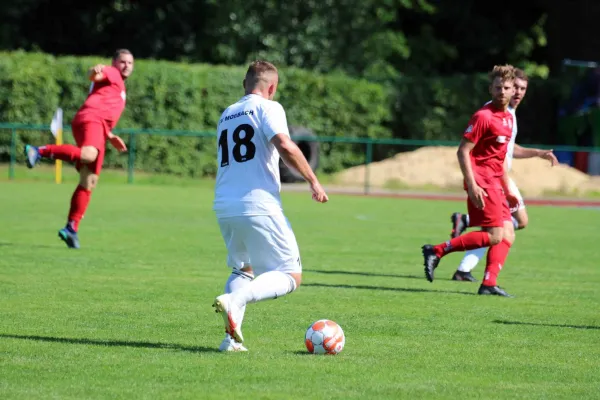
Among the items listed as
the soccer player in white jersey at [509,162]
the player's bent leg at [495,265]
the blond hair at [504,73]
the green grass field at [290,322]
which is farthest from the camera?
the soccer player in white jersey at [509,162]

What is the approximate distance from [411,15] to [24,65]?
18.4m

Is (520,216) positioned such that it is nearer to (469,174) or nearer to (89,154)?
(469,174)

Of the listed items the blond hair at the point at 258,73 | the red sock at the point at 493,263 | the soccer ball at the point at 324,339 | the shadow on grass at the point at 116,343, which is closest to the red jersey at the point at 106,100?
the red sock at the point at 493,263

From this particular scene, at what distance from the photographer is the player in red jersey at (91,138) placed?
13242mm

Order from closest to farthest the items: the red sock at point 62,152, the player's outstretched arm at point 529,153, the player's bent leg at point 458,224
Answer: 1. the player's outstretched arm at point 529,153
2. the red sock at point 62,152
3. the player's bent leg at point 458,224

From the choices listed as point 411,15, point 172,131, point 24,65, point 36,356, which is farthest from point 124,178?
point 36,356

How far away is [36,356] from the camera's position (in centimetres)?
680

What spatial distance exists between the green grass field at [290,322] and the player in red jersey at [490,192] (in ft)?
1.30

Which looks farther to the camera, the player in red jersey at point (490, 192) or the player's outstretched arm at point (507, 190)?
the player's outstretched arm at point (507, 190)

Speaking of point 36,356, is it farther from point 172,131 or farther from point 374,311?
point 172,131

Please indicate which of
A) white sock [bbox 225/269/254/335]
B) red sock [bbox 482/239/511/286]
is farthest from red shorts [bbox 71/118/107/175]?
white sock [bbox 225/269/254/335]

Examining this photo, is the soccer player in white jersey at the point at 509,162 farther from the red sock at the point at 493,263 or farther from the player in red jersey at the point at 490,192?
the red sock at the point at 493,263

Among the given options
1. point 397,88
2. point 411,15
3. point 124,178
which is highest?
point 411,15

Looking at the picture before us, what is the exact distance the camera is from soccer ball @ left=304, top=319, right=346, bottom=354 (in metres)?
7.16
